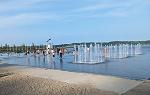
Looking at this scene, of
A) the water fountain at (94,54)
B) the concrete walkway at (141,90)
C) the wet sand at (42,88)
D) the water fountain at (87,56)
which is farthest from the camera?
the water fountain at (94,54)

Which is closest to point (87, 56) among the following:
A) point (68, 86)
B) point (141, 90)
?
point (68, 86)

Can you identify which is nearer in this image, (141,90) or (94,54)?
(141,90)

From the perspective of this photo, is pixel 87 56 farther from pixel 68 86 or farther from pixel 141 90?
pixel 141 90

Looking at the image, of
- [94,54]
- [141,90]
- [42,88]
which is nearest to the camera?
[141,90]

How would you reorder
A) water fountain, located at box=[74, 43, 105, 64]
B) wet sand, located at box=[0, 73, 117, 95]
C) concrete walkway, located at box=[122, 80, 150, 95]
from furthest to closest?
water fountain, located at box=[74, 43, 105, 64] < wet sand, located at box=[0, 73, 117, 95] < concrete walkway, located at box=[122, 80, 150, 95]

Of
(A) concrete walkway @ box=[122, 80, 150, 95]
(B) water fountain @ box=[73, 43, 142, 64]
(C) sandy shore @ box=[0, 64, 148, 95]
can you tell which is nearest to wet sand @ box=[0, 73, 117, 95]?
(C) sandy shore @ box=[0, 64, 148, 95]

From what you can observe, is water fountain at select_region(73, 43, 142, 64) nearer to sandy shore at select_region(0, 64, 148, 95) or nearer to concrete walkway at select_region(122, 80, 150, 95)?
sandy shore at select_region(0, 64, 148, 95)

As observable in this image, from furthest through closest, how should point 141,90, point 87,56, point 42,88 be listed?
point 87,56, point 42,88, point 141,90

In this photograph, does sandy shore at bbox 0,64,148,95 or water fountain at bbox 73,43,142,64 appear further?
water fountain at bbox 73,43,142,64

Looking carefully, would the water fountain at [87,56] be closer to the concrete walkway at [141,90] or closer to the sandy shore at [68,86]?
the sandy shore at [68,86]

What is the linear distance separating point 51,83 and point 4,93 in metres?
2.48

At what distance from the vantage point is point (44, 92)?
1170 cm

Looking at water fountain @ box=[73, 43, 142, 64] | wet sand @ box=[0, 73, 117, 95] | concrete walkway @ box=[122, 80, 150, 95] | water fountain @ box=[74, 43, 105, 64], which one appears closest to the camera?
concrete walkway @ box=[122, 80, 150, 95]

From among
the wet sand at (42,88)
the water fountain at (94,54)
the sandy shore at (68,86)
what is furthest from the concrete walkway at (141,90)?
the water fountain at (94,54)
